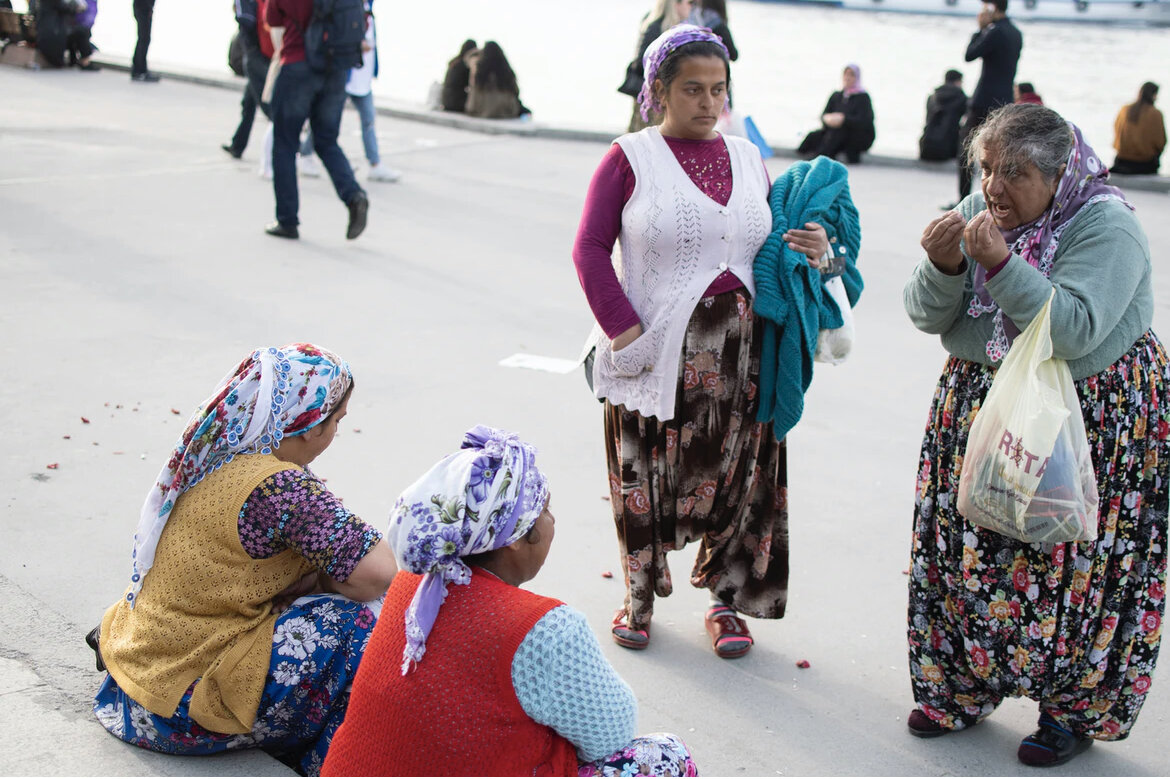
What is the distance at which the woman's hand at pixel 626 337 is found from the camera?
3.35 m

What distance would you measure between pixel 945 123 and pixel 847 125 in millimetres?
959

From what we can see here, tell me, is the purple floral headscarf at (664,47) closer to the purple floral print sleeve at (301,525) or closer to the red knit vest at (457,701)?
the purple floral print sleeve at (301,525)

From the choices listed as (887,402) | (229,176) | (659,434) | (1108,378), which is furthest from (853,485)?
(229,176)

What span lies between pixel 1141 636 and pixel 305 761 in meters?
2.07

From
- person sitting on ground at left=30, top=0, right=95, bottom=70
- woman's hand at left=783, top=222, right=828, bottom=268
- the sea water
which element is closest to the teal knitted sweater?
woman's hand at left=783, top=222, right=828, bottom=268

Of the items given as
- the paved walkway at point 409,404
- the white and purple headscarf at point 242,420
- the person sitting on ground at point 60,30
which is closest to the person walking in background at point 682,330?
the paved walkway at point 409,404

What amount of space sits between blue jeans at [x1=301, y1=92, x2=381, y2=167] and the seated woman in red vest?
8039 mm

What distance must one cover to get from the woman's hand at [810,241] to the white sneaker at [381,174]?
23.3 ft

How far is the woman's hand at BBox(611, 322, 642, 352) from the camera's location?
3.35 metres

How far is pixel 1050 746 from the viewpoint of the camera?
10.1 feet

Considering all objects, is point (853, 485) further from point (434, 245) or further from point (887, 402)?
point (434, 245)

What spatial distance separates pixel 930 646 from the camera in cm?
318

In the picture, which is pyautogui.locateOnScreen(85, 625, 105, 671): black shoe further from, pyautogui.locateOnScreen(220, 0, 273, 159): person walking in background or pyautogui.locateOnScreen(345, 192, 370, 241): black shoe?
pyautogui.locateOnScreen(220, 0, 273, 159): person walking in background

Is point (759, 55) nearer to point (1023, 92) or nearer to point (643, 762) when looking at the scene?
point (1023, 92)
